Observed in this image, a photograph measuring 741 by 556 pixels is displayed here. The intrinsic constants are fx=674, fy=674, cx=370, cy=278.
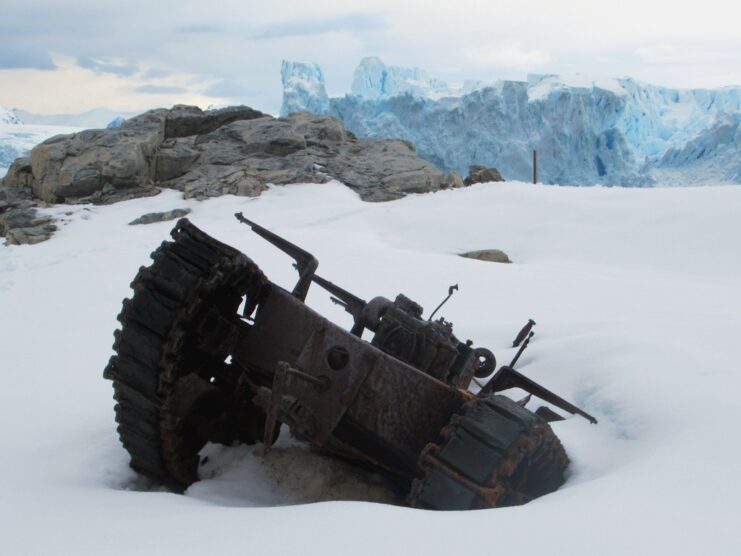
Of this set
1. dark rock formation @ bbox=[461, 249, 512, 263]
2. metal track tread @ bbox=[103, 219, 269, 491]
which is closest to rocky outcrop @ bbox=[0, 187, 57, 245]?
dark rock formation @ bbox=[461, 249, 512, 263]

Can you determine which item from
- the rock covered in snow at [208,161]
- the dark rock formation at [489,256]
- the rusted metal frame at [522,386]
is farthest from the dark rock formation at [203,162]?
the rusted metal frame at [522,386]

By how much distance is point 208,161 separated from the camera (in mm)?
16984

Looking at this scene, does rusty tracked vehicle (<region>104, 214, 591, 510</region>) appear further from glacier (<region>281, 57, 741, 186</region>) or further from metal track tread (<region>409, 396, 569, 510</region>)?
glacier (<region>281, 57, 741, 186</region>)

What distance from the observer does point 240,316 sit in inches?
119

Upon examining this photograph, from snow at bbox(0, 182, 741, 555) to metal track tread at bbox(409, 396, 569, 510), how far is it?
0.50 feet

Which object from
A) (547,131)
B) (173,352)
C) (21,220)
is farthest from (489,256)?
(547,131)

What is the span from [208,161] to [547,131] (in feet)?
78.9

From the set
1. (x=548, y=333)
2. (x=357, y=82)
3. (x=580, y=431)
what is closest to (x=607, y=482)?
(x=580, y=431)

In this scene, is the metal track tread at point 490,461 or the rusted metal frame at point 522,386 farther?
the rusted metal frame at point 522,386

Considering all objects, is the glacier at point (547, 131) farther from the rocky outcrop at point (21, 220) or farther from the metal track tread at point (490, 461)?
the metal track tread at point (490, 461)

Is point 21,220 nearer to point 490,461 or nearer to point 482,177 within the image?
point 482,177

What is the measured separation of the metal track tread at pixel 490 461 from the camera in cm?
250

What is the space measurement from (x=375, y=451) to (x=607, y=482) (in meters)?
1.03

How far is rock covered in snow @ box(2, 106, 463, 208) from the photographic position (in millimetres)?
15594
